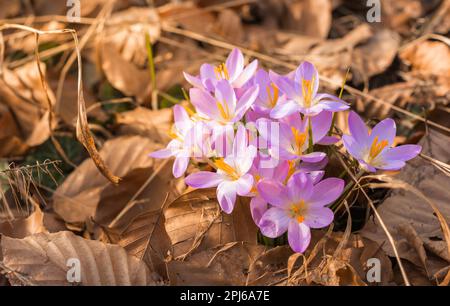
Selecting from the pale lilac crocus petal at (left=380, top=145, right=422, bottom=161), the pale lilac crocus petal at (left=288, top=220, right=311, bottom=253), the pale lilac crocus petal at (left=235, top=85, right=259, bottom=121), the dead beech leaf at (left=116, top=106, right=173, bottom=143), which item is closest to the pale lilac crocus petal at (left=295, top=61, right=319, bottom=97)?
the pale lilac crocus petal at (left=235, top=85, right=259, bottom=121)

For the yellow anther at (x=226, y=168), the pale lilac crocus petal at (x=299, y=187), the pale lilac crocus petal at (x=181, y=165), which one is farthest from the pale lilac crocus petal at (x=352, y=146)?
the pale lilac crocus petal at (x=181, y=165)

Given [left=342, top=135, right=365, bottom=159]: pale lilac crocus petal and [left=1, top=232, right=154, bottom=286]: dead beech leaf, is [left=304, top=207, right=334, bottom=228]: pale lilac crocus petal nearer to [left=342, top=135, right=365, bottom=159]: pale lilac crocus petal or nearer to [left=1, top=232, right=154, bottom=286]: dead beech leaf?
[left=342, top=135, right=365, bottom=159]: pale lilac crocus petal

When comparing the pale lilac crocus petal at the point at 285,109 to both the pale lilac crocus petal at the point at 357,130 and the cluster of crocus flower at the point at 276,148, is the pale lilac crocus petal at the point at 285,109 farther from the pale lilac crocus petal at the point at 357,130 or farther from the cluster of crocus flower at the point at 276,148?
the pale lilac crocus petal at the point at 357,130

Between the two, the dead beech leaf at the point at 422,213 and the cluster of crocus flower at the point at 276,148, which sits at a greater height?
the cluster of crocus flower at the point at 276,148

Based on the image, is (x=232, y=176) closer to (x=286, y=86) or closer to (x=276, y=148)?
(x=276, y=148)

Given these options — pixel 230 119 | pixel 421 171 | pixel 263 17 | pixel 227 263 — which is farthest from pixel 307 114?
pixel 263 17

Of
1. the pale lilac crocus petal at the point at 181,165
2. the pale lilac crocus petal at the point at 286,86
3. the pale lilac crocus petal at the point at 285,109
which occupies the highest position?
the pale lilac crocus petal at the point at 286,86
